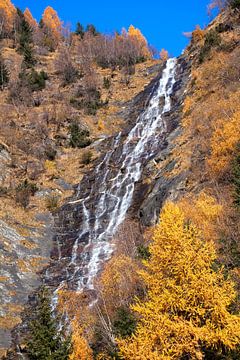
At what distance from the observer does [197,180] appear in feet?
97.3

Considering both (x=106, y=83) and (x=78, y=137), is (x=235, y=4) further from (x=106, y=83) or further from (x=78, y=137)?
(x=78, y=137)

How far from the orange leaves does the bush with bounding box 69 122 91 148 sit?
43332 millimetres

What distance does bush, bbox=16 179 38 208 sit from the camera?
4053 cm

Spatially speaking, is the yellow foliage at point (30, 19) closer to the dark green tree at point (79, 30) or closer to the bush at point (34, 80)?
the dark green tree at point (79, 30)

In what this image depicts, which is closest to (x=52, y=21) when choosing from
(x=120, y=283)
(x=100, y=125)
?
(x=100, y=125)

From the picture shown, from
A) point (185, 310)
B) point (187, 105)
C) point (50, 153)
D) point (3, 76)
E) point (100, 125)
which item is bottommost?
point (185, 310)

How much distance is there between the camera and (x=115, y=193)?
1551 inches

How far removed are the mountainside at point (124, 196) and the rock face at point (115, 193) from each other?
17 cm

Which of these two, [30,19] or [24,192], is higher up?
[30,19]

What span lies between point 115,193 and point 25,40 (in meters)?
53.6

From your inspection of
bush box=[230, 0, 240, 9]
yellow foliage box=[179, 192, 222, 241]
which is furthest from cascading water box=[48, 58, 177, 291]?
bush box=[230, 0, 240, 9]

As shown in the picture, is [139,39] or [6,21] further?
[139,39]

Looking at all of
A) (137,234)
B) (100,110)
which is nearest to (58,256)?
(137,234)

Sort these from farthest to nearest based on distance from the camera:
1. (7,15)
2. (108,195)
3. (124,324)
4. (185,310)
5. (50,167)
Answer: (7,15)
(50,167)
(108,195)
(124,324)
(185,310)
